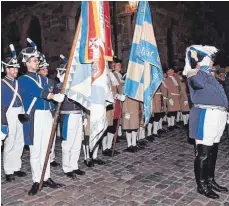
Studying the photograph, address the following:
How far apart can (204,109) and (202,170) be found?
35.4 inches

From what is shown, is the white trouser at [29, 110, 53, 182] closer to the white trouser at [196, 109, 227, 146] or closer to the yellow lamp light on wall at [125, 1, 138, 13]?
the white trouser at [196, 109, 227, 146]

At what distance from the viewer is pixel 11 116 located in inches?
204

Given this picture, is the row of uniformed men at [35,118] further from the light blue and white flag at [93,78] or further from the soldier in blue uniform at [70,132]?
the light blue and white flag at [93,78]

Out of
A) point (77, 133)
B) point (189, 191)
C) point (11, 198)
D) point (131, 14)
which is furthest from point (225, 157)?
point (131, 14)

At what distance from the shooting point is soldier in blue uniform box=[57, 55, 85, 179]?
5.06 m

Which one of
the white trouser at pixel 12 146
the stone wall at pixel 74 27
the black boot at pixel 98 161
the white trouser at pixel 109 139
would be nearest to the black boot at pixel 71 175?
the black boot at pixel 98 161

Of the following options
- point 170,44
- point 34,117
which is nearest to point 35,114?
point 34,117

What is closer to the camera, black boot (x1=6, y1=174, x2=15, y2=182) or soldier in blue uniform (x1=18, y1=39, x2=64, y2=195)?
soldier in blue uniform (x1=18, y1=39, x2=64, y2=195)

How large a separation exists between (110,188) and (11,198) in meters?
1.53

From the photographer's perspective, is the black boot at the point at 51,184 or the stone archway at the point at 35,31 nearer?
the black boot at the point at 51,184

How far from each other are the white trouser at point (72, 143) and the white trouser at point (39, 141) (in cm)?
51

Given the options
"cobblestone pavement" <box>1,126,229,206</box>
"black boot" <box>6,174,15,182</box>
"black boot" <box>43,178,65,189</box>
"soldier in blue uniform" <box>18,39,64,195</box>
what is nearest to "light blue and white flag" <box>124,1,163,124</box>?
"cobblestone pavement" <box>1,126,229,206</box>

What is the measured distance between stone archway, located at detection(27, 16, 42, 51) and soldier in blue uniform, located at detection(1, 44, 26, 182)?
9.05 m

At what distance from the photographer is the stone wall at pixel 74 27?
12453 millimetres
